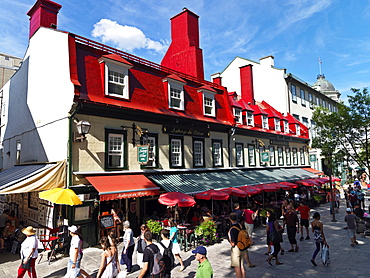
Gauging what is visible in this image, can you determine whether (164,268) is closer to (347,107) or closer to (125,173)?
(125,173)

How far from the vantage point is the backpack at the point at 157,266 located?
5879mm

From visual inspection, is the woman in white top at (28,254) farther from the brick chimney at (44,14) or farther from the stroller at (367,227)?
the stroller at (367,227)

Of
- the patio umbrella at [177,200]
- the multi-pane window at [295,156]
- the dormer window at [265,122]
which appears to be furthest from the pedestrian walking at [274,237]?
the multi-pane window at [295,156]

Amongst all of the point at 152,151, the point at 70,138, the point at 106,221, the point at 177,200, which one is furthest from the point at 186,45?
the point at 106,221

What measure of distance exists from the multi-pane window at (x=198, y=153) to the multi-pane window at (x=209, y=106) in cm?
240

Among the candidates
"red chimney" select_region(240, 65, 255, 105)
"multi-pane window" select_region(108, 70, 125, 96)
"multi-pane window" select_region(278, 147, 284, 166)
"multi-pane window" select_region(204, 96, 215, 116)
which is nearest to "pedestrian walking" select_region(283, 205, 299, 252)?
"multi-pane window" select_region(204, 96, 215, 116)

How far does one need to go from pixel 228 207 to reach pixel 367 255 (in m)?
7.92

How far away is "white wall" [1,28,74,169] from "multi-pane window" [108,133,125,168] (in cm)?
207

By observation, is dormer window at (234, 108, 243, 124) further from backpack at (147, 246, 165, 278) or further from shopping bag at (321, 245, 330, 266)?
backpack at (147, 246, 165, 278)

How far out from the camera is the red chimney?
27875 mm

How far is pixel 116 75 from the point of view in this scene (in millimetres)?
13484

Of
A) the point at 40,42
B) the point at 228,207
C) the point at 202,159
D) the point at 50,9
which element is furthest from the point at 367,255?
the point at 50,9

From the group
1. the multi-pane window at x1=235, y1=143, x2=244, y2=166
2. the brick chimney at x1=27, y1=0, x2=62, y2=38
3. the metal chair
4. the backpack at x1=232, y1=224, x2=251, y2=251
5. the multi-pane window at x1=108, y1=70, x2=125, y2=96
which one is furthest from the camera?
the multi-pane window at x1=235, y1=143, x2=244, y2=166

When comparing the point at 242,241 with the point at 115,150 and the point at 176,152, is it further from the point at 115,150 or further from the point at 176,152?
the point at 176,152
